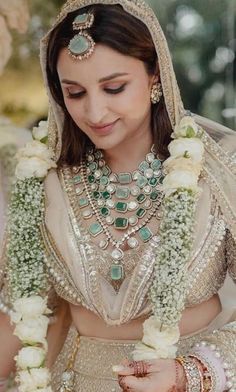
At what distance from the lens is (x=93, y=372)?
4.80 ft

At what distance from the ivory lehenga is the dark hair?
1 centimetres

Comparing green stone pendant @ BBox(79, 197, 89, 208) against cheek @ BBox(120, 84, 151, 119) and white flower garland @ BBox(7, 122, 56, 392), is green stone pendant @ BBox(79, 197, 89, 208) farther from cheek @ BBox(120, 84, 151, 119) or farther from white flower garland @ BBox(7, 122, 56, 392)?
cheek @ BBox(120, 84, 151, 119)

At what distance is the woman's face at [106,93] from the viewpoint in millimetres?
1351

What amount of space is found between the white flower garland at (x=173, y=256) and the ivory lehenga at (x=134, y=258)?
0.04 m

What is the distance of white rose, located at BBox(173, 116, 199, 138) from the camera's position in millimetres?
1421

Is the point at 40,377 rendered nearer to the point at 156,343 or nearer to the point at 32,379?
the point at 32,379

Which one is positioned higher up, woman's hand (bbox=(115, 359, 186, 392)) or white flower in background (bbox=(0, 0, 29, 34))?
white flower in background (bbox=(0, 0, 29, 34))

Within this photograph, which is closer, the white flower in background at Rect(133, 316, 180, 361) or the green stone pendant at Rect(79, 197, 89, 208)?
the white flower in background at Rect(133, 316, 180, 361)

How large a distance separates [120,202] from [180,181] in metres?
0.14

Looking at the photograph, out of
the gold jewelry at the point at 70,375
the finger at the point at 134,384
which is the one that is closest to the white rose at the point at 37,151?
the gold jewelry at the point at 70,375

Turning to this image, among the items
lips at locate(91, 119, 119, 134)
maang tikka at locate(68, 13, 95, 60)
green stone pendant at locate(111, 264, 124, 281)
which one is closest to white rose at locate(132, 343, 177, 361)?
green stone pendant at locate(111, 264, 124, 281)

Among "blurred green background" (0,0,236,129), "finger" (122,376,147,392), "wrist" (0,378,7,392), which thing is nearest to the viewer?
"finger" (122,376,147,392)

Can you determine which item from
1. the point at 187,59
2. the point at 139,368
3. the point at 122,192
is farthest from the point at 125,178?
the point at 187,59

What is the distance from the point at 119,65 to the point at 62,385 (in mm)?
594
